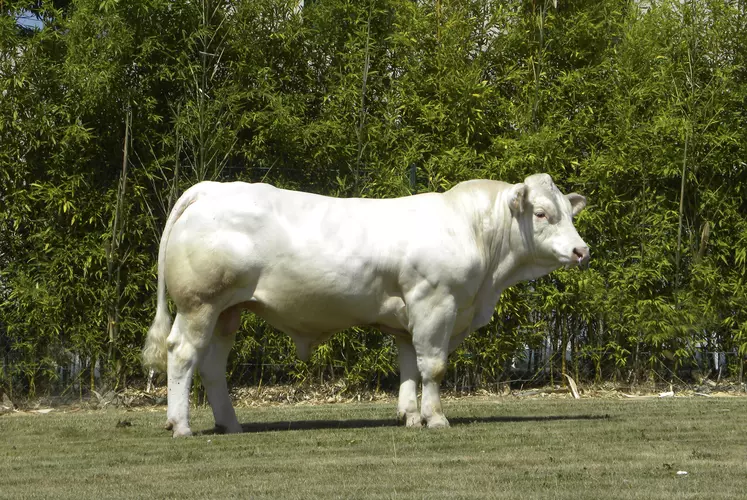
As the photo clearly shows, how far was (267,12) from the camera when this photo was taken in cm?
1107

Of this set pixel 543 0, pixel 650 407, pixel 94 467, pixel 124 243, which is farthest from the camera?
pixel 543 0

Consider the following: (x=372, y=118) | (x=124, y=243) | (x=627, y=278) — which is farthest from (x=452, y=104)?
(x=124, y=243)

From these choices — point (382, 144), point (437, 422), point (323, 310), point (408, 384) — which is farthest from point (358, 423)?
point (382, 144)

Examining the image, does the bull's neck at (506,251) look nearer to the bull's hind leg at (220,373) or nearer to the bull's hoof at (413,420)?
the bull's hoof at (413,420)

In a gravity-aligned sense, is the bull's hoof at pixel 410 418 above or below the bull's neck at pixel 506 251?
below

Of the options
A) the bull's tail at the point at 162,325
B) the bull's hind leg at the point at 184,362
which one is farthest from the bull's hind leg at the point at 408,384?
the bull's tail at the point at 162,325

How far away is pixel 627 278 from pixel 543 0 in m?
2.74

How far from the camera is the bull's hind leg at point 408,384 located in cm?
833

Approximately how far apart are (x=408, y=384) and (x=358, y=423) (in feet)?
1.67

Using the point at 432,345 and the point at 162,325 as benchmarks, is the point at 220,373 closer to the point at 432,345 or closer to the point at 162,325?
the point at 162,325

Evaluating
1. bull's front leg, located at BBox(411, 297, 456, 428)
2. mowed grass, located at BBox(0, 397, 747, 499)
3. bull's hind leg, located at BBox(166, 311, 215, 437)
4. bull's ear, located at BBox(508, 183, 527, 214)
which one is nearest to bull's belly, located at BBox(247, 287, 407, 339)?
bull's front leg, located at BBox(411, 297, 456, 428)

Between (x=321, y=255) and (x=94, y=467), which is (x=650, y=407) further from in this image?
(x=94, y=467)

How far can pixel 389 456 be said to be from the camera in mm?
6684

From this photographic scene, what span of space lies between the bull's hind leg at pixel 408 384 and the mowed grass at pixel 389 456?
0.23 m
